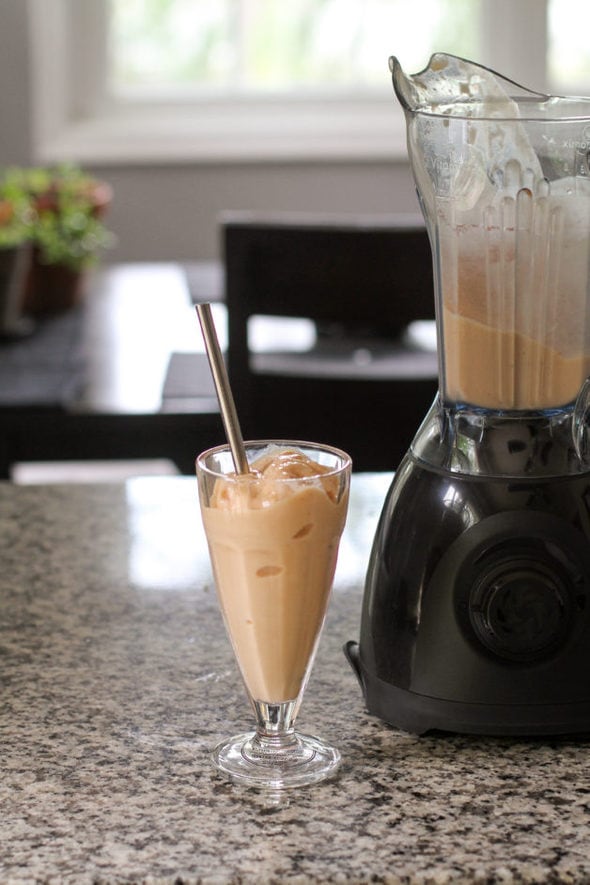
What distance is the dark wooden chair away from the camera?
186cm

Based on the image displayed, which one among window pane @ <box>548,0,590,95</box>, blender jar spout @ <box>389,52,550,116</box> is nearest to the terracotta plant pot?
blender jar spout @ <box>389,52,550,116</box>

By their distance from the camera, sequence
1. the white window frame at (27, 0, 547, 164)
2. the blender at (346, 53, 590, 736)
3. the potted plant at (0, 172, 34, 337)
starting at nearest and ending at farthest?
the blender at (346, 53, 590, 736) → the potted plant at (0, 172, 34, 337) → the white window frame at (27, 0, 547, 164)

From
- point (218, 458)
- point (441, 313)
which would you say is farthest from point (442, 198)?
point (218, 458)

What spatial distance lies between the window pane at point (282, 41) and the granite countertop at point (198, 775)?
10.5ft

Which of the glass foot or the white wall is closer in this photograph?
the glass foot

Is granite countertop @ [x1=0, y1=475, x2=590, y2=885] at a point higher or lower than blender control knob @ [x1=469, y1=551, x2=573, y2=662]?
lower

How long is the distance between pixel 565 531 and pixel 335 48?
3.50 m

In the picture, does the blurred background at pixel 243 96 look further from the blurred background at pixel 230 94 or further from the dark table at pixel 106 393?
the dark table at pixel 106 393

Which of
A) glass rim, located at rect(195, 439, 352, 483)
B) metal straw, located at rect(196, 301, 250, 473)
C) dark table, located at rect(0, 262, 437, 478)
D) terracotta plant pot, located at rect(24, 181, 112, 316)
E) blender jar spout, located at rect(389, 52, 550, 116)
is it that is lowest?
dark table, located at rect(0, 262, 437, 478)

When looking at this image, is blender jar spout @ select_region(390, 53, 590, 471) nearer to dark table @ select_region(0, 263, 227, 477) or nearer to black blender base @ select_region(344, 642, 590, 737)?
black blender base @ select_region(344, 642, 590, 737)

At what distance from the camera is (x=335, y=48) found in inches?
158

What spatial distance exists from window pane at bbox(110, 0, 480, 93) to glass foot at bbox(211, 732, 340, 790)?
11.4 ft

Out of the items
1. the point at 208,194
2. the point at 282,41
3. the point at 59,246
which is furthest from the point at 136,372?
the point at 282,41

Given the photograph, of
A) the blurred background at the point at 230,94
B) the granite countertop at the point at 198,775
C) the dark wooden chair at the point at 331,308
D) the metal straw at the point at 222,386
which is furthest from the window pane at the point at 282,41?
the metal straw at the point at 222,386
